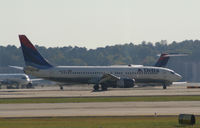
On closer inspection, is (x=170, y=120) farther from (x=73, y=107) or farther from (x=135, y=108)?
(x=73, y=107)

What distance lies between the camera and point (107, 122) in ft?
149

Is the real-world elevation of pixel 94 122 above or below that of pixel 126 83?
below

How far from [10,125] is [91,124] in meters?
5.76

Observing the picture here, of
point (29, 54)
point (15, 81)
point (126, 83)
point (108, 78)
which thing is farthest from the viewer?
point (15, 81)

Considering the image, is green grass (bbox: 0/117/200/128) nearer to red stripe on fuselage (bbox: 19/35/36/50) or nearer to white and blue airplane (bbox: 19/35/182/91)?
red stripe on fuselage (bbox: 19/35/36/50)

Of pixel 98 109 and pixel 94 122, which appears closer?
pixel 94 122

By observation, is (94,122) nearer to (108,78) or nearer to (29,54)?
(108,78)

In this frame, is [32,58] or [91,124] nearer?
[91,124]

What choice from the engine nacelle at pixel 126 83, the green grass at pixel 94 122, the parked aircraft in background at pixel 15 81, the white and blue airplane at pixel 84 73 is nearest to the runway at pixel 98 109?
the green grass at pixel 94 122

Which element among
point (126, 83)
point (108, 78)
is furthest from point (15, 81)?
point (126, 83)

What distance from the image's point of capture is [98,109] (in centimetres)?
5612

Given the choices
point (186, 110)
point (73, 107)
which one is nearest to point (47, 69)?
point (73, 107)

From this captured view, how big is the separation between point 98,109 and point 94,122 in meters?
10.6

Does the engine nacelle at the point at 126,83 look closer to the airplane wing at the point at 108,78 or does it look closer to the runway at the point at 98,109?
the airplane wing at the point at 108,78
